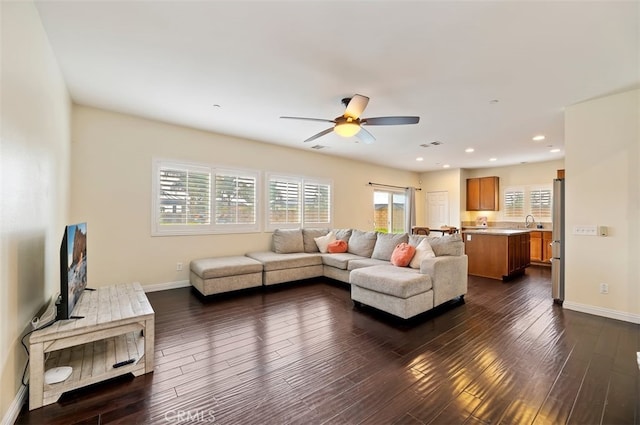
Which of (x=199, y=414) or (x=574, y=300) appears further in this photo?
(x=574, y=300)

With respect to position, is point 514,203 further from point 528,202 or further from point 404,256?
point 404,256

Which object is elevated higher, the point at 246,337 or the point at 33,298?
the point at 33,298

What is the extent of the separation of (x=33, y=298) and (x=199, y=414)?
5.35 ft

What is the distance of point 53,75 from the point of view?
261 cm

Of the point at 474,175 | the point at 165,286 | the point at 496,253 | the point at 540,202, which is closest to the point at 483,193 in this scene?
the point at 474,175

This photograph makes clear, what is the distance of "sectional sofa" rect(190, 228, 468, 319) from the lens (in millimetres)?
3305

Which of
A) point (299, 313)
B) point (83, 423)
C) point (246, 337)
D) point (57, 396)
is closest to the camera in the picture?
point (83, 423)

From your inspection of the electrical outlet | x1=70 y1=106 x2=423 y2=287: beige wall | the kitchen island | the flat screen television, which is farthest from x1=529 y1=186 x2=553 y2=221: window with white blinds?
the flat screen television

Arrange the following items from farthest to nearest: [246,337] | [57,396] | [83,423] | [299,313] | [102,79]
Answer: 1. [299,313]
2. [102,79]
3. [246,337]
4. [57,396]
5. [83,423]

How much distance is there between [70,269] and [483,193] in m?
9.43

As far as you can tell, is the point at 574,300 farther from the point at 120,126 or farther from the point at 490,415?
the point at 120,126

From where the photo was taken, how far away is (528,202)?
7.73 metres

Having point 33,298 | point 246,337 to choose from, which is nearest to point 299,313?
point 246,337

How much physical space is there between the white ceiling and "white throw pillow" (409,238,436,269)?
1.94m
